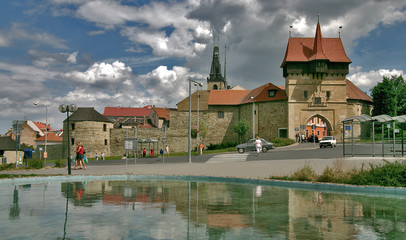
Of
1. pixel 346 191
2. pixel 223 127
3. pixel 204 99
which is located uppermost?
pixel 204 99

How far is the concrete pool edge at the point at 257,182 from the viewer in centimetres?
1110

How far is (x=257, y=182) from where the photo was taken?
13750 mm

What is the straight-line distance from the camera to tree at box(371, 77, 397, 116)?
63.8 meters

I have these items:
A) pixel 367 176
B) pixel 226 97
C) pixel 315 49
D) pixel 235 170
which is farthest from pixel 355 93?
pixel 367 176

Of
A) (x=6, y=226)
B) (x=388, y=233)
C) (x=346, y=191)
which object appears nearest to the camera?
(x=388, y=233)

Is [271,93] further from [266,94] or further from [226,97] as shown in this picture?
[226,97]

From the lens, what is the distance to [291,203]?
905 cm

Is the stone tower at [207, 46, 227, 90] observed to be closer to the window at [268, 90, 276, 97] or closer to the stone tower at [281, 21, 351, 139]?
the window at [268, 90, 276, 97]

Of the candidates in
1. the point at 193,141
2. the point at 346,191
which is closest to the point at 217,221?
the point at 346,191

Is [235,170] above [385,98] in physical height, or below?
below

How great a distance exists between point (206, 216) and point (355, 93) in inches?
2373

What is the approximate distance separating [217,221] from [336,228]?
2150 millimetres

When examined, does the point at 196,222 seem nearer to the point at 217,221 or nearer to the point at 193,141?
the point at 217,221

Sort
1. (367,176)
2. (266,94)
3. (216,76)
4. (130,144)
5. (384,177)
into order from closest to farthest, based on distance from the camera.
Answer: (384,177)
(367,176)
(130,144)
(266,94)
(216,76)
